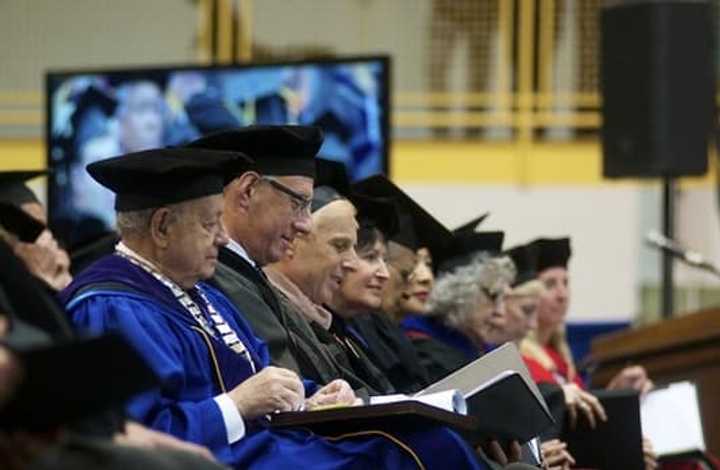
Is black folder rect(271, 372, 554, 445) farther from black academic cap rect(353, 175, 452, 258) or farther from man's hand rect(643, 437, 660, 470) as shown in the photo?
black academic cap rect(353, 175, 452, 258)

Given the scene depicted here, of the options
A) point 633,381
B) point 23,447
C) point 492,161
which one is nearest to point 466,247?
point 633,381

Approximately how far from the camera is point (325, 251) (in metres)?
7.93

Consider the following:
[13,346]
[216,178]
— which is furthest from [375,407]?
[13,346]

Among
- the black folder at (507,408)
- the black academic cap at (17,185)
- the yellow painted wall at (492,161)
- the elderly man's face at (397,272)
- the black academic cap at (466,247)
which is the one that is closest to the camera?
the black folder at (507,408)

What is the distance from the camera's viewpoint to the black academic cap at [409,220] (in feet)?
30.2

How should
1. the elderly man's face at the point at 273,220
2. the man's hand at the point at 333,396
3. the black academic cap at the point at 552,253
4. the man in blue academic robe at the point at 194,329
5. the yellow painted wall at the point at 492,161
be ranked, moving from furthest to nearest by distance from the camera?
the yellow painted wall at the point at 492,161 → the black academic cap at the point at 552,253 → the elderly man's face at the point at 273,220 → the man's hand at the point at 333,396 → the man in blue academic robe at the point at 194,329

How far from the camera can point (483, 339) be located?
10.1m

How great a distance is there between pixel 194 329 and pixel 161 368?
1.00ft

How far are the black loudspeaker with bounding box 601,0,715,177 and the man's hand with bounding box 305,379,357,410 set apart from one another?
730 centimetres

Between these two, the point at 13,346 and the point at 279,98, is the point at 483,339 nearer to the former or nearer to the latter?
the point at 279,98

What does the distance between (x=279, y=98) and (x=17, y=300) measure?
7.85m

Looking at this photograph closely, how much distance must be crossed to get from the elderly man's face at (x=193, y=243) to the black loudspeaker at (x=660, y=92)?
7.57m

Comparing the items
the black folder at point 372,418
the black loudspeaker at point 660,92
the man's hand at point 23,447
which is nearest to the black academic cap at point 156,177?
the black folder at point 372,418

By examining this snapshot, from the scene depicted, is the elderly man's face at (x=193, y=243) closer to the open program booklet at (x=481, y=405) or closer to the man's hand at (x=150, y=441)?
the open program booklet at (x=481, y=405)
